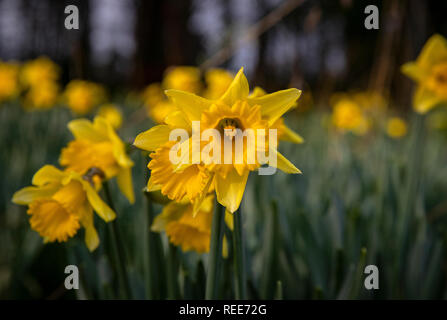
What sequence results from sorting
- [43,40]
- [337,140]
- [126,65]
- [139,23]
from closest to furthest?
[337,140]
[139,23]
[43,40]
[126,65]

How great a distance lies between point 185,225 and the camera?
1.91ft

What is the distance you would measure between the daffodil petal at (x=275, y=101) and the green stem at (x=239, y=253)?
146mm

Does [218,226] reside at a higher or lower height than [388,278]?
higher

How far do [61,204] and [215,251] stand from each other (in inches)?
10.8

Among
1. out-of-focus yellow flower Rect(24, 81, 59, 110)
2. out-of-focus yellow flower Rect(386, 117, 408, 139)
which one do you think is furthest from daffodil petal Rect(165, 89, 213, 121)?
out-of-focus yellow flower Rect(386, 117, 408, 139)

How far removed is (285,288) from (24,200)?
610 millimetres

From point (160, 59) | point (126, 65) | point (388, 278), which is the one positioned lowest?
point (388, 278)

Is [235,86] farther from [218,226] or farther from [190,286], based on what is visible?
[190,286]

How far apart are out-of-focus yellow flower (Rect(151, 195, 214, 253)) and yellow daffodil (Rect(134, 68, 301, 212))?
137mm

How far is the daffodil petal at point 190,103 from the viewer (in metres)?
0.43

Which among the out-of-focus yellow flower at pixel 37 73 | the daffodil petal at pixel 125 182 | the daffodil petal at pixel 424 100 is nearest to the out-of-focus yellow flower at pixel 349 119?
the daffodil petal at pixel 424 100

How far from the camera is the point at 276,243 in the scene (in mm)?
756

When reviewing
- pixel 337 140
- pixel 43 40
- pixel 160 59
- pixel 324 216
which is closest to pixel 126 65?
pixel 43 40

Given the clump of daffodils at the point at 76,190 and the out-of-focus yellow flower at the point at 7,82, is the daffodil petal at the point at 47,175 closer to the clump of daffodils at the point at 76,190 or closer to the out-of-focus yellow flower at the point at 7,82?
the clump of daffodils at the point at 76,190
